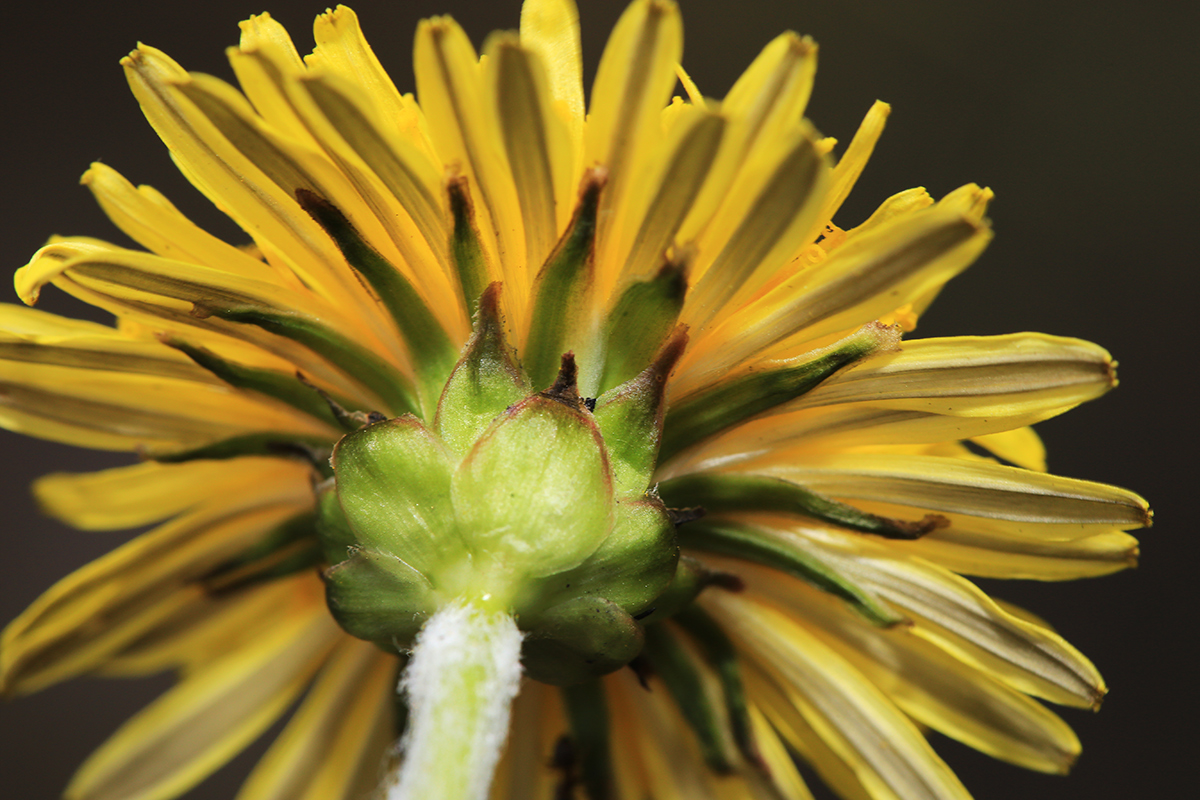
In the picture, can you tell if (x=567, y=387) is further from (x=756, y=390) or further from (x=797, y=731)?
(x=797, y=731)

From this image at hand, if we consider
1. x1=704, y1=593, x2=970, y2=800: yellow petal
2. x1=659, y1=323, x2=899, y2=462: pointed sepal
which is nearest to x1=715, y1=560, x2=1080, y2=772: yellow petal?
x1=704, y1=593, x2=970, y2=800: yellow petal

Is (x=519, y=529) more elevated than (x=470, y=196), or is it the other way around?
(x=470, y=196)

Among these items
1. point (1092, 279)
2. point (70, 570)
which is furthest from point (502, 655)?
point (1092, 279)

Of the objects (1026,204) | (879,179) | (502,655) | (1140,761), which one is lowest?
(1140,761)

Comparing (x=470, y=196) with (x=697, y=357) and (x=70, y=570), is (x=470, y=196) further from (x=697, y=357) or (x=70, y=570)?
(x=70, y=570)

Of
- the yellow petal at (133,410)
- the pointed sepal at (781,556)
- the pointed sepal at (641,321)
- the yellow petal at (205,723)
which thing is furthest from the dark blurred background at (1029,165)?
the pointed sepal at (641,321)

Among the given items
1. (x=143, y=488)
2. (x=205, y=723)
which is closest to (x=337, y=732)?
(x=205, y=723)
